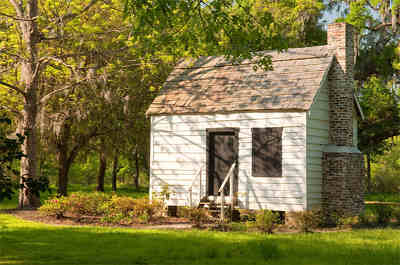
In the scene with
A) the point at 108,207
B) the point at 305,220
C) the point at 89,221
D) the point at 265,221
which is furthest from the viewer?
the point at 108,207

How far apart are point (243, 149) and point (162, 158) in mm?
3507

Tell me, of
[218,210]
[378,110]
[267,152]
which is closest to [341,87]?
[267,152]

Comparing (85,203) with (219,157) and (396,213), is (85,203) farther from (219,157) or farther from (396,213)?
(396,213)

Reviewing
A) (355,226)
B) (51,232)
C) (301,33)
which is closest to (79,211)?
Answer: (51,232)

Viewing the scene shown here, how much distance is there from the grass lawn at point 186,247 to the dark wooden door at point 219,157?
4285 mm

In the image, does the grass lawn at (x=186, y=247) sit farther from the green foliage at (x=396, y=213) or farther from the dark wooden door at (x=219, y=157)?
the dark wooden door at (x=219, y=157)

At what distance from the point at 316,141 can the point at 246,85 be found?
3.27 m

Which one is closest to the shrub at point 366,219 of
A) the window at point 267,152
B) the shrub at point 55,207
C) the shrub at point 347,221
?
the shrub at point 347,221

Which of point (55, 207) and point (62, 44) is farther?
point (62, 44)

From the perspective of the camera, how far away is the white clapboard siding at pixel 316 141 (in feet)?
57.7

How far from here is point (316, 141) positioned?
18.1 m

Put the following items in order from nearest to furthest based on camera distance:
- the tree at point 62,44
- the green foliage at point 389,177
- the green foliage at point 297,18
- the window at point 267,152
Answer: the tree at point 62,44
the window at point 267,152
the green foliage at point 297,18
the green foliage at point 389,177

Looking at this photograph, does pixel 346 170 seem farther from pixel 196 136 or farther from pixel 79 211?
pixel 79 211

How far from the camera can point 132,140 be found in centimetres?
2750
